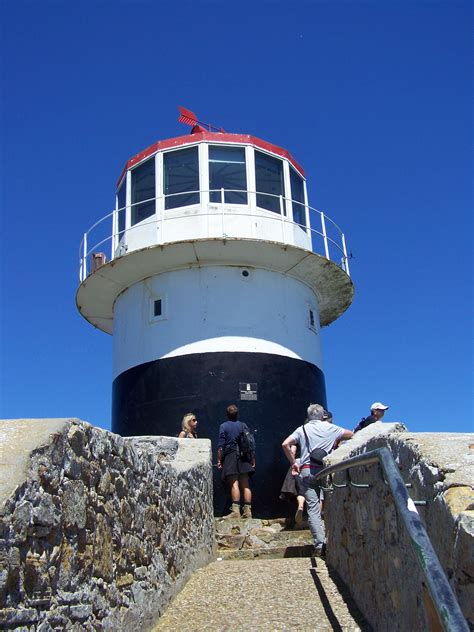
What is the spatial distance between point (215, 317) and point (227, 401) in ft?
5.40

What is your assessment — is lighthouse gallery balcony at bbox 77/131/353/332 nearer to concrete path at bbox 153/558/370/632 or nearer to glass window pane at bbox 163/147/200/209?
glass window pane at bbox 163/147/200/209

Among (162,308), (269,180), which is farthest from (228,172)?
(162,308)

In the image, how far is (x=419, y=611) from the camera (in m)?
3.50

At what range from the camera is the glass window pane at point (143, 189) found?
14.3 m

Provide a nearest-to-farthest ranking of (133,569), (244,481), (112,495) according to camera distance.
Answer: (112,495), (133,569), (244,481)

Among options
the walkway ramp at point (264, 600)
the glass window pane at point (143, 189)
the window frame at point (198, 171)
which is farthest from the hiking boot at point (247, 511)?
the glass window pane at point (143, 189)

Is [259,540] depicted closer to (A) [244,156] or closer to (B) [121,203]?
(A) [244,156]

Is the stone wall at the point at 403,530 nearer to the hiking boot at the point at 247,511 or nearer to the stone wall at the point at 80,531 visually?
the stone wall at the point at 80,531

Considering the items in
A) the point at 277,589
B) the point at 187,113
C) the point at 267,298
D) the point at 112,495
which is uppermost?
the point at 187,113

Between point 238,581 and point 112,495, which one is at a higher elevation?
point 112,495

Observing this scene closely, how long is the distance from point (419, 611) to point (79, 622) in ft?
5.94

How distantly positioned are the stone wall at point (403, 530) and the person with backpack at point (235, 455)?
448 cm

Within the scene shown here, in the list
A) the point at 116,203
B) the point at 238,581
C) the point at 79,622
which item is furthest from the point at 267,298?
the point at 79,622

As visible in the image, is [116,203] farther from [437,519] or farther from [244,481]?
[437,519]
